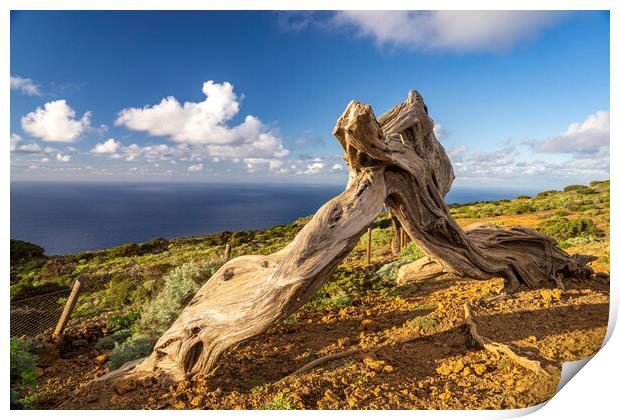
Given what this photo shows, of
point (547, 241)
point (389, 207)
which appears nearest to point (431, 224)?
point (389, 207)

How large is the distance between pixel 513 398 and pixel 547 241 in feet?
12.7

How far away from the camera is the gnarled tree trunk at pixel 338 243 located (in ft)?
11.1

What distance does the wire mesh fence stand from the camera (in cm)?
529

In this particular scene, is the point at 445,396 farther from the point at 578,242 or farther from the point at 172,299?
the point at 578,242

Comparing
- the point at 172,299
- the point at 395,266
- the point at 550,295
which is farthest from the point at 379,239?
the point at 172,299

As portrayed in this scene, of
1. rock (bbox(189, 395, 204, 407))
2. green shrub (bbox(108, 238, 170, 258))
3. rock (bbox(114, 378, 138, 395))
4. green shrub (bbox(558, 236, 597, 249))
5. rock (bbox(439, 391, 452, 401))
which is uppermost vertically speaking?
green shrub (bbox(558, 236, 597, 249))

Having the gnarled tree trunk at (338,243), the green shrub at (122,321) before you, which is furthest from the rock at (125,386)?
the green shrub at (122,321)

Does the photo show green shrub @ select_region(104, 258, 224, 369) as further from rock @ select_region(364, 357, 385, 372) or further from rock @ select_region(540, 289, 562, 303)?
rock @ select_region(540, 289, 562, 303)

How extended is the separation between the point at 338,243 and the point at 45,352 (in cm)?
466

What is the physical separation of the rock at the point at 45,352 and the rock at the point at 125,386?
173 cm

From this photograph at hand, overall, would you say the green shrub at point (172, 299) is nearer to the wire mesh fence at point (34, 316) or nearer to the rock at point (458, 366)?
the wire mesh fence at point (34, 316)

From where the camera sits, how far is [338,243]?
11.3 feet

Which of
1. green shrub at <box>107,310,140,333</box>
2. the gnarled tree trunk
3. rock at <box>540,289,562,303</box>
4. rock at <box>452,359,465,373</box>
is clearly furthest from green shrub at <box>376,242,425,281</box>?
green shrub at <box>107,310,140,333</box>

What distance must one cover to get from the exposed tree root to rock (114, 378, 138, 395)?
410cm
